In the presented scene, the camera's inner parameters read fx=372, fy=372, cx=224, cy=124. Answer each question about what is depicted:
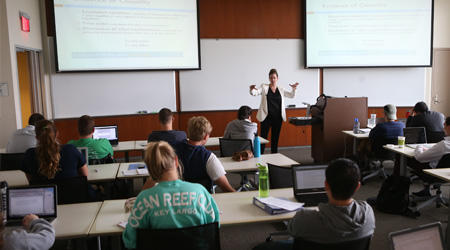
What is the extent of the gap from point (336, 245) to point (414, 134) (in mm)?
3702

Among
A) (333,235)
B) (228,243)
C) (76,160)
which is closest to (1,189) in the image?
(76,160)

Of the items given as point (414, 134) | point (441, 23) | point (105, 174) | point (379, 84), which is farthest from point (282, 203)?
point (441, 23)

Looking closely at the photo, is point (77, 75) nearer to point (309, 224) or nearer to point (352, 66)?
point (352, 66)

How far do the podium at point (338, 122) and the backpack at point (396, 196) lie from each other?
2103 mm

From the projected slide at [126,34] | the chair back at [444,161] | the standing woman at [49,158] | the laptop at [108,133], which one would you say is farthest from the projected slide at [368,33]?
the standing woman at [49,158]

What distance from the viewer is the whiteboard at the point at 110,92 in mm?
7055

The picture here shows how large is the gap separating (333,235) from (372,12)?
7.27 metres

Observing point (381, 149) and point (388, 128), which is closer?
point (388, 128)

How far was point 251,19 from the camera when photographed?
7.75 m

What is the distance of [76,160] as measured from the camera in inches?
124

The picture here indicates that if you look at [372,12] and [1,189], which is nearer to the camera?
A: [1,189]

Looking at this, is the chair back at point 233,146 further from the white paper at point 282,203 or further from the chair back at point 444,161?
the chair back at point 444,161

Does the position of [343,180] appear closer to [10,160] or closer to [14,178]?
[14,178]

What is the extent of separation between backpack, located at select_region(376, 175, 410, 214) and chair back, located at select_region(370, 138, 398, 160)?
1.02 metres
